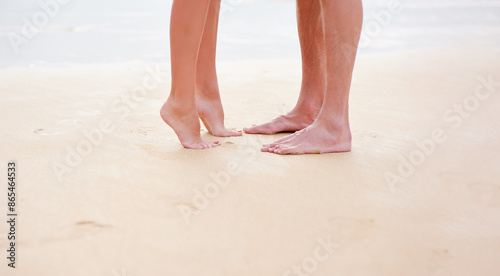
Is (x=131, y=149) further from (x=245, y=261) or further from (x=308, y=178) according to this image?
(x=245, y=261)

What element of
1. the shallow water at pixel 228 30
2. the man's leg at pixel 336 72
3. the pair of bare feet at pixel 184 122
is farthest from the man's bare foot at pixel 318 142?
the shallow water at pixel 228 30

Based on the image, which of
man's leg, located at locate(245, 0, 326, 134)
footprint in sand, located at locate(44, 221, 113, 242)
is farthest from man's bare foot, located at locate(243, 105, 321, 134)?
footprint in sand, located at locate(44, 221, 113, 242)

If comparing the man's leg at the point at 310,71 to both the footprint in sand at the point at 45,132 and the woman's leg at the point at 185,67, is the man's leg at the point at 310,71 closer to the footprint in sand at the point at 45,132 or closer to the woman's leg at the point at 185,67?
the woman's leg at the point at 185,67

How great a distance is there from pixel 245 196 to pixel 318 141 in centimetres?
53

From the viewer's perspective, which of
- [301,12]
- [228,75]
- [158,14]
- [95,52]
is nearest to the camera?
[301,12]

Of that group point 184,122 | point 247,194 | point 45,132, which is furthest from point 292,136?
point 45,132

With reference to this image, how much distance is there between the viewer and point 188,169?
1639mm

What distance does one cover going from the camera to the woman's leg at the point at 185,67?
69.7 inches

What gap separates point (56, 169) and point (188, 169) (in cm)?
38

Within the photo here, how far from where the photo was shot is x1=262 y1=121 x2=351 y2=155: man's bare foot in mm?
1869

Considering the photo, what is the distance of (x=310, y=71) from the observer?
2.28 m

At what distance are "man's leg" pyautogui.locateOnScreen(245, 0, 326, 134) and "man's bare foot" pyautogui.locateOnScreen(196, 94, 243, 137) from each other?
0.74 ft

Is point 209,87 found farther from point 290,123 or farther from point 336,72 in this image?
point 336,72

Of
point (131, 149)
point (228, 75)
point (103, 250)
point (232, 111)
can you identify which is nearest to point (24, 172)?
point (131, 149)
